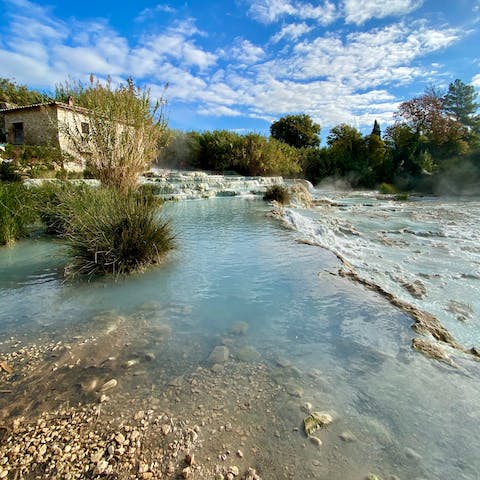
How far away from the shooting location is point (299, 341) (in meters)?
2.00

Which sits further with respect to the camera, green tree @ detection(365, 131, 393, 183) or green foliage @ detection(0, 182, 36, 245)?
green tree @ detection(365, 131, 393, 183)

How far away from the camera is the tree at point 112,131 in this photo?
226 inches

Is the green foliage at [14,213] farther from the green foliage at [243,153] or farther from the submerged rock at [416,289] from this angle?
the green foliage at [243,153]

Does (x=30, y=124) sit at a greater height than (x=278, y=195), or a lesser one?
greater

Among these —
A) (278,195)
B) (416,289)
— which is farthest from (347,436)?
(278,195)

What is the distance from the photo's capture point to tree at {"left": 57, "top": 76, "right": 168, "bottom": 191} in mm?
5738

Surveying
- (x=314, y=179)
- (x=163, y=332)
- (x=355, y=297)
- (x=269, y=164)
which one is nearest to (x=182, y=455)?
(x=163, y=332)

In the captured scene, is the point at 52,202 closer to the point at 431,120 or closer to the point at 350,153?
the point at 350,153

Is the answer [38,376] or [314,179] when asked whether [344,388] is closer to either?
[38,376]

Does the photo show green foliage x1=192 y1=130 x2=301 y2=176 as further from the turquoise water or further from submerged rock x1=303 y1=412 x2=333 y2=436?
submerged rock x1=303 y1=412 x2=333 y2=436

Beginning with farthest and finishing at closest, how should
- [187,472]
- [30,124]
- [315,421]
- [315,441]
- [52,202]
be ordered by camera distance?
[30,124] → [52,202] → [315,421] → [315,441] → [187,472]

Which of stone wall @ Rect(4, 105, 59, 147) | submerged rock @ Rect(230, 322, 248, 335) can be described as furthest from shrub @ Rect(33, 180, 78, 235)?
stone wall @ Rect(4, 105, 59, 147)

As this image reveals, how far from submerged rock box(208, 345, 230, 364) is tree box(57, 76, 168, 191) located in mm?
4668

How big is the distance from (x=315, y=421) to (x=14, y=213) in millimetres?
5426
